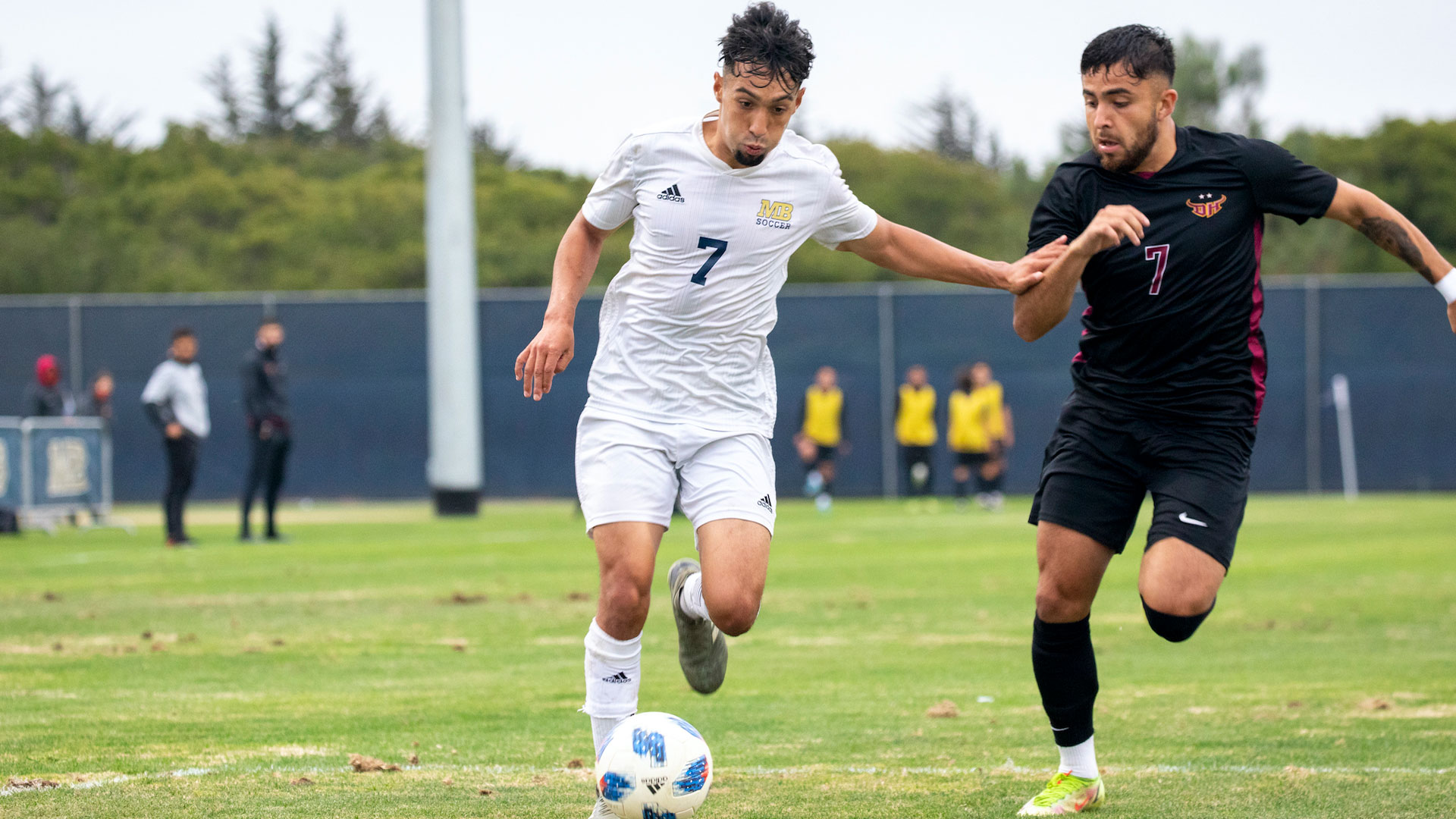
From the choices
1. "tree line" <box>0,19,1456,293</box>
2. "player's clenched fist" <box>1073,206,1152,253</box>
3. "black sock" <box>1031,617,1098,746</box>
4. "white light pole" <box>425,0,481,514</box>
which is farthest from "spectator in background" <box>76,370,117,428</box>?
"tree line" <box>0,19,1456,293</box>

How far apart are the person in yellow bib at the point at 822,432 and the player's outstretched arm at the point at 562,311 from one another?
19.5 m

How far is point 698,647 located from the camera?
5.57 m

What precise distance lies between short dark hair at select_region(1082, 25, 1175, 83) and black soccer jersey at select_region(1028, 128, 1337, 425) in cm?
34

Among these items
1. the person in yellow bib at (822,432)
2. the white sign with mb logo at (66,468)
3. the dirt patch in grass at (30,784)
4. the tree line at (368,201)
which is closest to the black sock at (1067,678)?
the dirt patch in grass at (30,784)

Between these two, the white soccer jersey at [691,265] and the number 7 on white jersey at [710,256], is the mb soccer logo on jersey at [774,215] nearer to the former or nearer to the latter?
the white soccer jersey at [691,265]

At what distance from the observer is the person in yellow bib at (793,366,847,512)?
24797 millimetres

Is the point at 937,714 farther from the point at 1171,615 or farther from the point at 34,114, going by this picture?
the point at 34,114

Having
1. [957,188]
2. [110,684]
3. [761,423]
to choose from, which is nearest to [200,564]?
[110,684]

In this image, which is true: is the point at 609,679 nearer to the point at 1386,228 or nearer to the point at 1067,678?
the point at 1067,678

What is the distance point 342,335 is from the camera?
28.3 m

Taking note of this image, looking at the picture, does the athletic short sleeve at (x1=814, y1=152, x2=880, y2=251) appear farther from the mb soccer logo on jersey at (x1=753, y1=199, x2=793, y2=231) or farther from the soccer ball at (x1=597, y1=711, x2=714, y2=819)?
the soccer ball at (x1=597, y1=711, x2=714, y2=819)

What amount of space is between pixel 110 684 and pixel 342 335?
70.5 ft

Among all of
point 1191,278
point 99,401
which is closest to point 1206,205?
point 1191,278

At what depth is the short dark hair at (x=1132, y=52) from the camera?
4.77 metres
